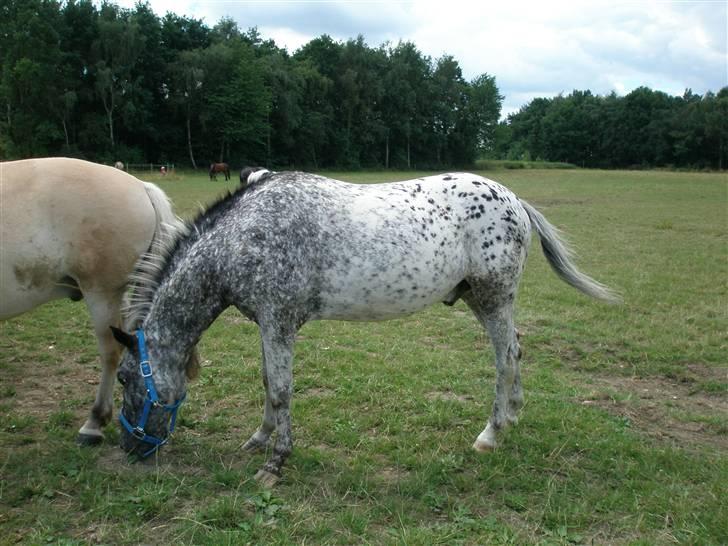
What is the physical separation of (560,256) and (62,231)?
12.6 feet

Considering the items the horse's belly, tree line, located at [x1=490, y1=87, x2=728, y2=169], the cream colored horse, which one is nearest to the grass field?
the cream colored horse

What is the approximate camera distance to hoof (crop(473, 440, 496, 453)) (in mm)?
4176

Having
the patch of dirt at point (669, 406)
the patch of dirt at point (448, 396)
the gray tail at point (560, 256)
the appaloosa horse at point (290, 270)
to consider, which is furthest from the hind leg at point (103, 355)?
the patch of dirt at point (669, 406)

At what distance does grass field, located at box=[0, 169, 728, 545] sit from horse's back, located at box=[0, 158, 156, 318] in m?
0.60

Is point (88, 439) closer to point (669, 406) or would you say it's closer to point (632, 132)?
point (669, 406)

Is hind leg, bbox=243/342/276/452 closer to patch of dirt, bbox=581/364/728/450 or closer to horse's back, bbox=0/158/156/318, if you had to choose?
horse's back, bbox=0/158/156/318

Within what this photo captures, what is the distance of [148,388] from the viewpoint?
364cm

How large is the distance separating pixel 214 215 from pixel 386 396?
2.32 meters

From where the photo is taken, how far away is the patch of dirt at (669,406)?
4543 millimetres

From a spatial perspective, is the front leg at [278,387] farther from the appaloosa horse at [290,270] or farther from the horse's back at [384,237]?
the horse's back at [384,237]

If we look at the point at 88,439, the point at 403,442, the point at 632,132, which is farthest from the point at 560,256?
the point at 632,132

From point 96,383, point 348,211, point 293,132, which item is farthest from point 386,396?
point 293,132

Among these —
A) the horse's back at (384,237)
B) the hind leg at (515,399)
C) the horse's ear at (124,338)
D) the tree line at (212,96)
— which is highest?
the tree line at (212,96)

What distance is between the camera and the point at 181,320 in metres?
3.72
